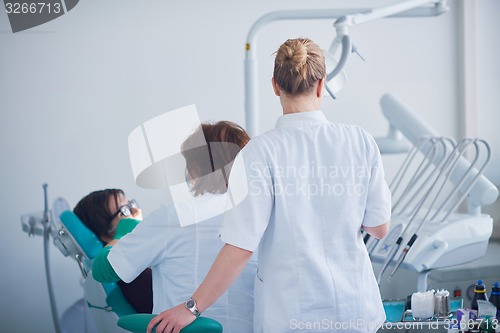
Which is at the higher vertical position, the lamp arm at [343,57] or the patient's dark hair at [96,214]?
the lamp arm at [343,57]

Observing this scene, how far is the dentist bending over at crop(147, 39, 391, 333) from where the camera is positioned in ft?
4.68

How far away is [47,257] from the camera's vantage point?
2.80 m

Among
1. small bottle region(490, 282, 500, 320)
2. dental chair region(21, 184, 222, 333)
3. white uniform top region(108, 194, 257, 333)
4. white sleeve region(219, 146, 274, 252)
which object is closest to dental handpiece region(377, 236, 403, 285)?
small bottle region(490, 282, 500, 320)

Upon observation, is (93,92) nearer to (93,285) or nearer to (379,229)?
(93,285)

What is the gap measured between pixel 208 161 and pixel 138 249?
11.1 inches

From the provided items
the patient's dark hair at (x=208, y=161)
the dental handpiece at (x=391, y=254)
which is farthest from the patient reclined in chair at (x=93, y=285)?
the dental handpiece at (x=391, y=254)

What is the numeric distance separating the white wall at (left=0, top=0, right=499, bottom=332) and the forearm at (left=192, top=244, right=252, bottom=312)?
1.70m

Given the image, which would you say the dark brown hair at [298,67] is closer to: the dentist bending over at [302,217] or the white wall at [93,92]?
the dentist bending over at [302,217]

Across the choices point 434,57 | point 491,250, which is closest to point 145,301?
point 491,250

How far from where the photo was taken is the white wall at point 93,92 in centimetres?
292

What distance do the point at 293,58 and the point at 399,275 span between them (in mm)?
1808

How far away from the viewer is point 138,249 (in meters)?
1.65

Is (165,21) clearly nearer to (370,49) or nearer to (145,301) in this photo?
(370,49)

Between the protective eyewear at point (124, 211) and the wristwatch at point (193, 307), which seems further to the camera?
the protective eyewear at point (124, 211)
